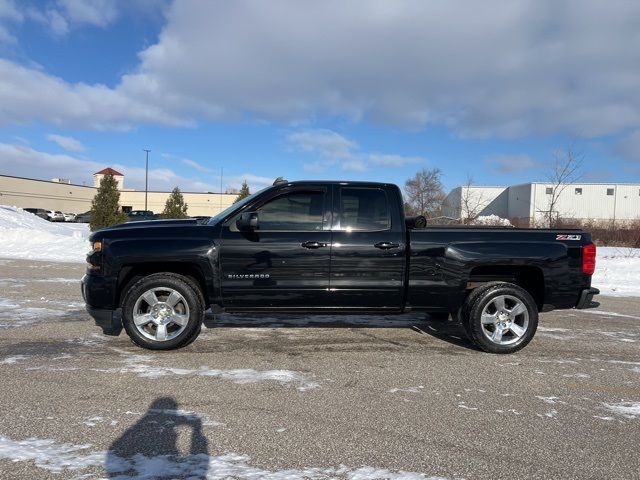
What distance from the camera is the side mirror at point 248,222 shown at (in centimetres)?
505

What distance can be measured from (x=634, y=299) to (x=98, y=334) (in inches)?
401

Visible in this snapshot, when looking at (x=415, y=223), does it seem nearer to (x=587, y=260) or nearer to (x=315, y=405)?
(x=587, y=260)

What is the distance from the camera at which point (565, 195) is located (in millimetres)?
57094

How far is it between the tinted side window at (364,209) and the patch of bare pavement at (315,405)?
1.45 meters

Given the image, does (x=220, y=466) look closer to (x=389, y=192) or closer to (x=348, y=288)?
(x=348, y=288)

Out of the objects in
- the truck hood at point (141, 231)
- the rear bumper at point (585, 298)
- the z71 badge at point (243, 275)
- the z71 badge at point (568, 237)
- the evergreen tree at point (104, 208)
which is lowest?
the rear bumper at point (585, 298)

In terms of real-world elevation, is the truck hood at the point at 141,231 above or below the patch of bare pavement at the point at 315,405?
above

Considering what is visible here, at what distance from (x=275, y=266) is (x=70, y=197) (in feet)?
249

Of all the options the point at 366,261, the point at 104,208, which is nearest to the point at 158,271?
the point at 366,261

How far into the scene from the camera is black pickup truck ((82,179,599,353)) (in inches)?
205

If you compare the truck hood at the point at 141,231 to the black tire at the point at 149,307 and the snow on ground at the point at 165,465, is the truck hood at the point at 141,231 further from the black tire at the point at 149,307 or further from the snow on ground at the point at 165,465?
the snow on ground at the point at 165,465

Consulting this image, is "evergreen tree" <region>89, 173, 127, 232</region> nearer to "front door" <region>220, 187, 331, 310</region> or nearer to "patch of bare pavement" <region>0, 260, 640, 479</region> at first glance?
"patch of bare pavement" <region>0, 260, 640, 479</region>

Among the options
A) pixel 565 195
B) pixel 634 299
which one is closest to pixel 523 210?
pixel 565 195

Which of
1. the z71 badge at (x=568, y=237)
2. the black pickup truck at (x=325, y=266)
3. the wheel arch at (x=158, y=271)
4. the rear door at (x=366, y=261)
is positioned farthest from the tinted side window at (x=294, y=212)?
the z71 badge at (x=568, y=237)
